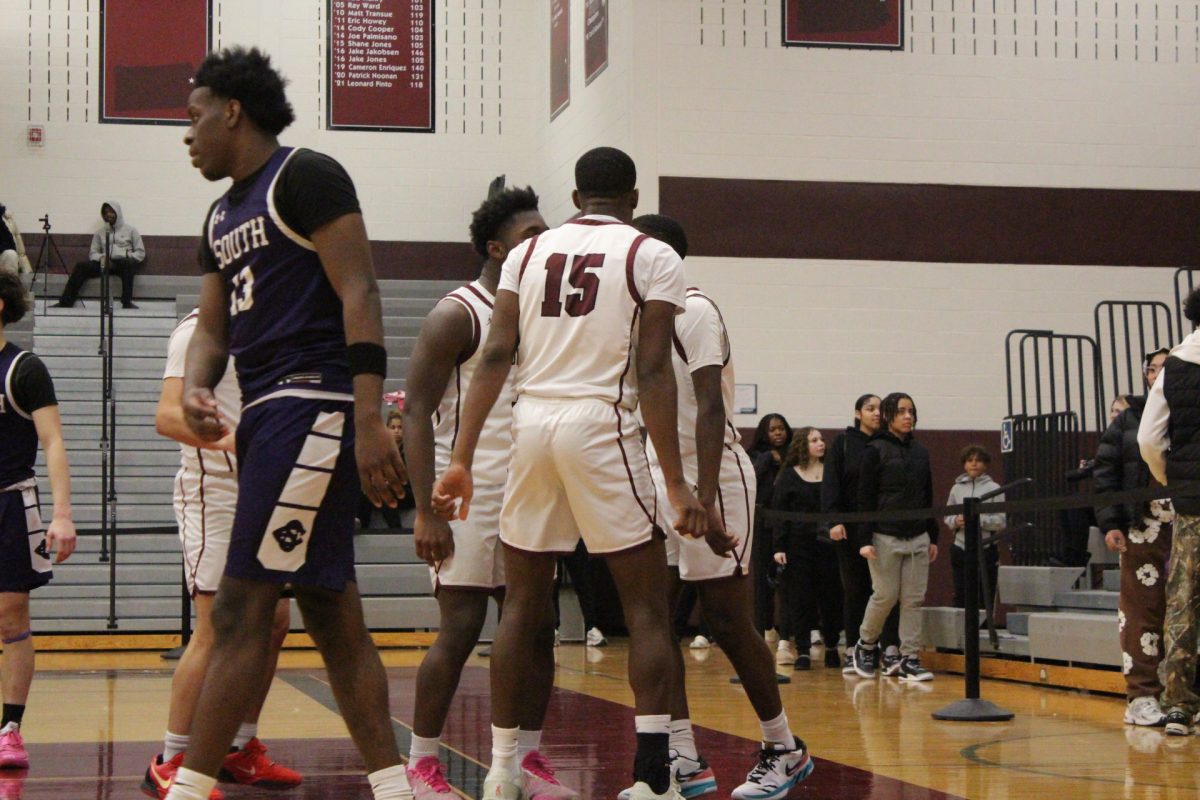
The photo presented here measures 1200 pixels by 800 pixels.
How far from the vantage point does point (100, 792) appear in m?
5.49

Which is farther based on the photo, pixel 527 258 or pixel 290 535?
pixel 527 258

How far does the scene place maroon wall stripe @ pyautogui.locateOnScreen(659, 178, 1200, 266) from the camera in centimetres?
1491

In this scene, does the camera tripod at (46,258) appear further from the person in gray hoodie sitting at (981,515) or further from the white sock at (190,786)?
the white sock at (190,786)

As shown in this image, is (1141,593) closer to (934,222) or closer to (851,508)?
(851,508)

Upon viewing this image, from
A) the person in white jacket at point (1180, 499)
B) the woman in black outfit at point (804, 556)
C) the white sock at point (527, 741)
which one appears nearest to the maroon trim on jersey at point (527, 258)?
the white sock at point (527, 741)

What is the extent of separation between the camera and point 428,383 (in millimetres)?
5203

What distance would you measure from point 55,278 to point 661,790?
1610cm

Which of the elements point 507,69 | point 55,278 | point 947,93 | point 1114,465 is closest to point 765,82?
point 947,93

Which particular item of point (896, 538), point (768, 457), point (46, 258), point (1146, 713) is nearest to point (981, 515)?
point (896, 538)

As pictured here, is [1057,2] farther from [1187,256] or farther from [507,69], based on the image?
[507,69]

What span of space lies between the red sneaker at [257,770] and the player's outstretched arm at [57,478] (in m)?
1.09

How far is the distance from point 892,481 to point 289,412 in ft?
25.2

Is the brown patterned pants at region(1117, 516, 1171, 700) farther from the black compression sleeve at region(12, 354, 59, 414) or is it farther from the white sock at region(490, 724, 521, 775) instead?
the black compression sleeve at region(12, 354, 59, 414)

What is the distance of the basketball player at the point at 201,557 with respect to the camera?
5.34 metres
